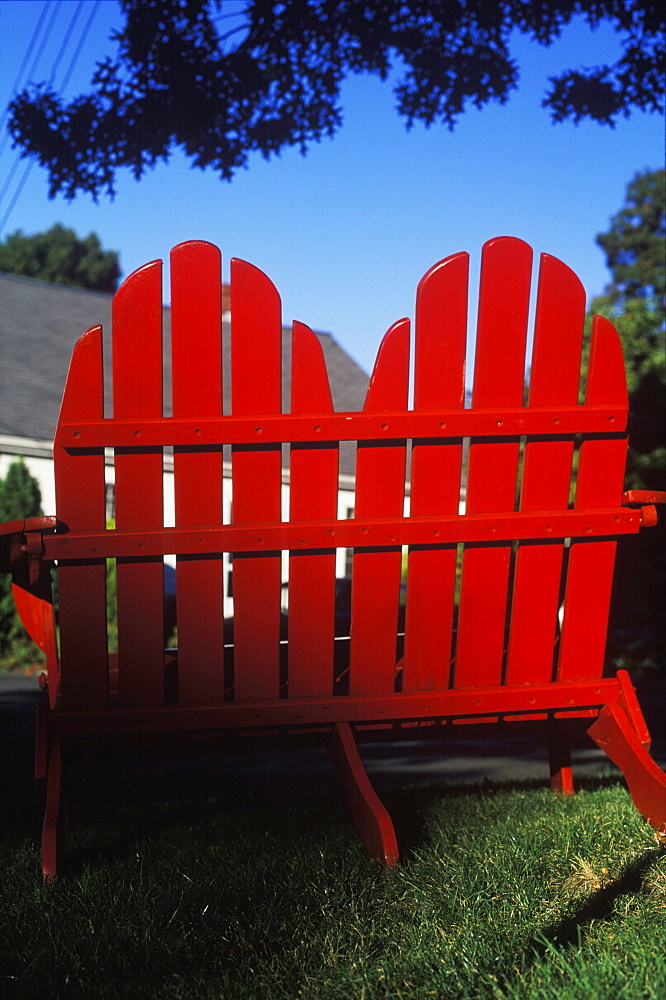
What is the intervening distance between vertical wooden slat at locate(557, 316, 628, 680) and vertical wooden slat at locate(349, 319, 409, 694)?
642mm

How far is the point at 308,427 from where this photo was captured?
8.55 ft

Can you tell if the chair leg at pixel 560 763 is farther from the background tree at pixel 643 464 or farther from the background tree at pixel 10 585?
the background tree at pixel 10 585

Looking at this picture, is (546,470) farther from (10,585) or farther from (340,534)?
(10,585)

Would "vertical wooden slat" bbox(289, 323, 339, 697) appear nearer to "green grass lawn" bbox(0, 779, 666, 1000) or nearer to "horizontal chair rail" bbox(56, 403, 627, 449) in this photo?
"horizontal chair rail" bbox(56, 403, 627, 449)

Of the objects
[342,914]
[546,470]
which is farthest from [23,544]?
[546,470]

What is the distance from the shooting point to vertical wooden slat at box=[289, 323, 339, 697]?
2617mm

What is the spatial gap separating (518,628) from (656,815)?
77cm

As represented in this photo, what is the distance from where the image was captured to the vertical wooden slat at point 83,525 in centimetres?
256

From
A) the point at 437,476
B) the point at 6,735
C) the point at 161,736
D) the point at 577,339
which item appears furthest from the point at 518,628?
the point at 6,735

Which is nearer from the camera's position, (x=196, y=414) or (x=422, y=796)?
(x=196, y=414)

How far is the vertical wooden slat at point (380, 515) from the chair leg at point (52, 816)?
1.00 m

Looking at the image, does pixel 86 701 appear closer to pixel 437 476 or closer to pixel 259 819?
pixel 259 819

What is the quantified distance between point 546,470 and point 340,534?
75 cm

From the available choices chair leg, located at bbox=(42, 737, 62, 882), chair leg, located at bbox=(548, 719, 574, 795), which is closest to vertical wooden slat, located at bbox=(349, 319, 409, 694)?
chair leg, located at bbox=(42, 737, 62, 882)
